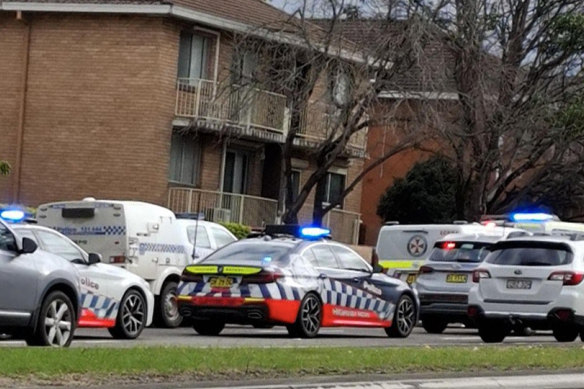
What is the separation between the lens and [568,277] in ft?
69.7

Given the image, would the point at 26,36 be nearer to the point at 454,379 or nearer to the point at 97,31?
the point at 97,31

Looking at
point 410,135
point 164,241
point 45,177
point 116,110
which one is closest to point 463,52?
point 410,135

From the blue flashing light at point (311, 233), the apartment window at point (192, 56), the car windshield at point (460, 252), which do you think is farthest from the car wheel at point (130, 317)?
the apartment window at point (192, 56)

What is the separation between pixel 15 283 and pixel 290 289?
618 cm

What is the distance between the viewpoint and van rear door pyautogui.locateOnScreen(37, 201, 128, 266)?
2330 cm

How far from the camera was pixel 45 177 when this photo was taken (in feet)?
→ 121

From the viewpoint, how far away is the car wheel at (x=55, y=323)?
16.0 meters

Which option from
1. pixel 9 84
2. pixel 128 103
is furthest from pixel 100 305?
A: pixel 9 84

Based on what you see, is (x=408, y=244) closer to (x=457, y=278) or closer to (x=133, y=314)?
(x=457, y=278)

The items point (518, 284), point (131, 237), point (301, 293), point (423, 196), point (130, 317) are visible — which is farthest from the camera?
point (423, 196)

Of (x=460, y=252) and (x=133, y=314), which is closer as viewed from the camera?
(x=133, y=314)

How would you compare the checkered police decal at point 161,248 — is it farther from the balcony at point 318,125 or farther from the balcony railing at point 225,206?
the balcony railing at point 225,206

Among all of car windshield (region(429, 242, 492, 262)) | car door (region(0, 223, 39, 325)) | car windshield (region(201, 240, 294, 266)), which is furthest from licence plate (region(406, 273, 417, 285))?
car door (region(0, 223, 39, 325))

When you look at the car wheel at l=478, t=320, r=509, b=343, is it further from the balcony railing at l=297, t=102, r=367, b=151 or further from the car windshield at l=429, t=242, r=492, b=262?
the balcony railing at l=297, t=102, r=367, b=151
